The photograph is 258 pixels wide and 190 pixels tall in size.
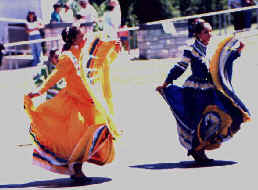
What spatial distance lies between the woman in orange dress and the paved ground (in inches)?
10.6

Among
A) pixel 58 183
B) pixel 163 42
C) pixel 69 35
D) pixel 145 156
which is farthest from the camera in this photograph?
pixel 163 42

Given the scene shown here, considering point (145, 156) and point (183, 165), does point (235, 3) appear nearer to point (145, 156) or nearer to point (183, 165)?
point (145, 156)

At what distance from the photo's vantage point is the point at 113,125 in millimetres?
9055

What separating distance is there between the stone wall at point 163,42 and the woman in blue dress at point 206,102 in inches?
510

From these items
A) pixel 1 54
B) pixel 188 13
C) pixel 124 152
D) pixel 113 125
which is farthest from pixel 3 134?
pixel 188 13

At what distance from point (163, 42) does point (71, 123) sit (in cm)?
1394

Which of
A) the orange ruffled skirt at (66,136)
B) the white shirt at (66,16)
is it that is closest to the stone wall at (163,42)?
the white shirt at (66,16)

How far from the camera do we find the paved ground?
8.88 metres

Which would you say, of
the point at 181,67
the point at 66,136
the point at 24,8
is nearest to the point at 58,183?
the point at 66,136

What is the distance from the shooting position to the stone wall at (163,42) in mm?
22719

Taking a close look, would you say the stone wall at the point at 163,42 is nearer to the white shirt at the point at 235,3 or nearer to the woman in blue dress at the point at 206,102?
the white shirt at the point at 235,3

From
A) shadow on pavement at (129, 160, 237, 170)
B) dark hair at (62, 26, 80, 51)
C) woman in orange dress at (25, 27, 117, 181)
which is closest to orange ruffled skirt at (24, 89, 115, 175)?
woman in orange dress at (25, 27, 117, 181)

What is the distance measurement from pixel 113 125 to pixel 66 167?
0.65 m

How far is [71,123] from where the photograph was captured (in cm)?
897
